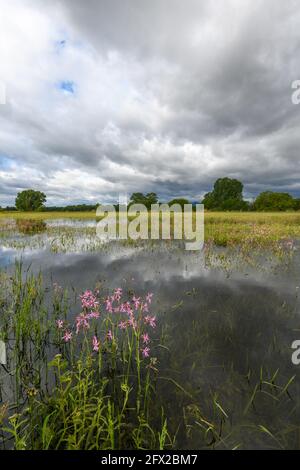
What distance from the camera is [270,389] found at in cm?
354

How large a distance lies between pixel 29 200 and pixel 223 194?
10304cm

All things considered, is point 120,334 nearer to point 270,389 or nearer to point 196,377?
point 196,377

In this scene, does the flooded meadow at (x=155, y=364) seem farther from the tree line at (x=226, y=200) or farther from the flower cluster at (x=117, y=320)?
the tree line at (x=226, y=200)

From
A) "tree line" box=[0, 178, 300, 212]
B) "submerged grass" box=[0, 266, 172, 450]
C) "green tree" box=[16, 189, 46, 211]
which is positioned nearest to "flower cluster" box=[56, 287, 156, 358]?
"submerged grass" box=[0, 266, 172, 450]

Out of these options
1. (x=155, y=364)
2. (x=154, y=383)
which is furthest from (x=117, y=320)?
(x=154, y=383)

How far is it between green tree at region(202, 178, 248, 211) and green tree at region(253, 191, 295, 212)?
25.9 feet

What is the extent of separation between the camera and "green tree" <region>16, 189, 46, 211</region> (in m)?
117

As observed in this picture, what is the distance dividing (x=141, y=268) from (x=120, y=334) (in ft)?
17.8

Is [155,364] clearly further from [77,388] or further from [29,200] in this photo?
[29,200]

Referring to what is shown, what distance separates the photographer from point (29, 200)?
382 ft

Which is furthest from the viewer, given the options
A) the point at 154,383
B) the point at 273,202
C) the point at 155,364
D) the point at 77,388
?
the point at 273,202

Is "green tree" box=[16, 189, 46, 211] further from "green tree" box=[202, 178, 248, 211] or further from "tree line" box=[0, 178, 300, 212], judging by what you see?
"green tree" box=[202, 178, 248, 211]
